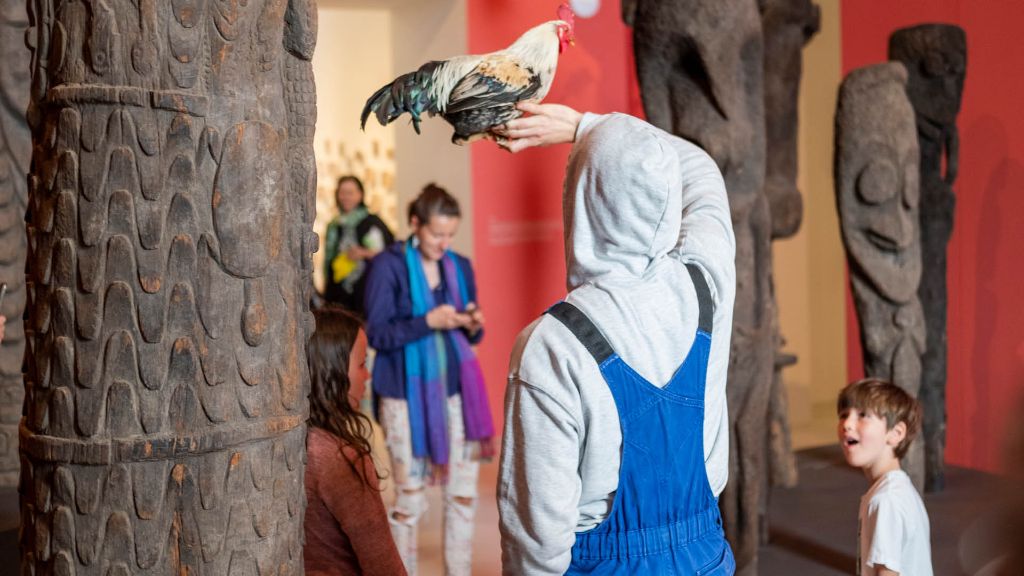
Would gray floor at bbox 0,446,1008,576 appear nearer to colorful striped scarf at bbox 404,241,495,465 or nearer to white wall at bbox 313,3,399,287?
colorful striped scarf at bbox 404,241,495,465

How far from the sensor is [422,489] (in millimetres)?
4594

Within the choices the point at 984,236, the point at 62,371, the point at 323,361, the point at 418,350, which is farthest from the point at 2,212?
the point at 984,236

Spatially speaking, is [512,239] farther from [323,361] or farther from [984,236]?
[323,361]

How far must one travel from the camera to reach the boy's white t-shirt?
296 centimetres

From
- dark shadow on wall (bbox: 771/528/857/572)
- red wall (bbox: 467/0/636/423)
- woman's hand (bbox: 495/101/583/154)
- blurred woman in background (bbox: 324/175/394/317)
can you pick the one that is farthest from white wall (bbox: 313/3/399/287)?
woman's hand (bbox: 495/101/583/154)

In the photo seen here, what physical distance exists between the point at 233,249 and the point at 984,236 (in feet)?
16.2

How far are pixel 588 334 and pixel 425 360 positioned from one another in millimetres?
3024

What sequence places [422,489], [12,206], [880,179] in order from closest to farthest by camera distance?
1. [12,206]
2. [422,489]
3. [880,179]

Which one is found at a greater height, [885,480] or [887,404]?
[887,404]

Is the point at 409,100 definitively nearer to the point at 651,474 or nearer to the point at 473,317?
the point at 651,474

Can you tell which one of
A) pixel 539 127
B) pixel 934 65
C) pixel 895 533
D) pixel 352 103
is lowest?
pixel 895 533

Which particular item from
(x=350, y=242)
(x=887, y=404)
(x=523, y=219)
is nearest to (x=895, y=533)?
(x=887, y=404)

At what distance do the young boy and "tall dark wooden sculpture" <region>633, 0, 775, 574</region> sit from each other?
1215mm

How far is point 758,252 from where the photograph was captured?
4.50 metres
